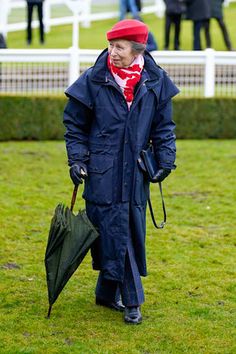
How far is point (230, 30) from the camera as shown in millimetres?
Answer: 23828

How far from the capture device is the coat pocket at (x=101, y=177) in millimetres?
6352

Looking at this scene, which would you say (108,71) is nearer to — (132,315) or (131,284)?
A: (131,284)

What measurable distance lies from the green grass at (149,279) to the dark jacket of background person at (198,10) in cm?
699

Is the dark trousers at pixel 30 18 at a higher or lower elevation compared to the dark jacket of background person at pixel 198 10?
lower

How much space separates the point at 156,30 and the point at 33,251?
15458 millimetres

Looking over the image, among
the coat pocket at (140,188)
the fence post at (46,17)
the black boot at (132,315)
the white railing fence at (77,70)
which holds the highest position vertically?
the coat pocket at (140,188)

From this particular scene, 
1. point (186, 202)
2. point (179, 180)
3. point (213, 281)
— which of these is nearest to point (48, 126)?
point (179, 180)

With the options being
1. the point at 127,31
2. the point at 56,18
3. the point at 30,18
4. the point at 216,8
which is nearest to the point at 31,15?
the point at 30,18

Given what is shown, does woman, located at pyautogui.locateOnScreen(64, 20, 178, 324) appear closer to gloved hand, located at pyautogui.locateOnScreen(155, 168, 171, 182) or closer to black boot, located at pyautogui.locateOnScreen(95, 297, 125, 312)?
gloved hand, located at pyautogui.locateOnScreen(155, 168, 171, 182)

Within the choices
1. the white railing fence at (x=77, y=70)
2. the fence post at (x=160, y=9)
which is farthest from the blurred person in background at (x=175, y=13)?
the fence post at (x=160, y=9)

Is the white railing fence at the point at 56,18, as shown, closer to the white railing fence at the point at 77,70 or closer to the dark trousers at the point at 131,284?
the white railing fence at the point at 77,70

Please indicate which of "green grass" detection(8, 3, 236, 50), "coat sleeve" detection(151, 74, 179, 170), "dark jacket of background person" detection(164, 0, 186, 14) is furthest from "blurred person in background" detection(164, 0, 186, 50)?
"coat sleeve" detection(151, 74, 179, 170)

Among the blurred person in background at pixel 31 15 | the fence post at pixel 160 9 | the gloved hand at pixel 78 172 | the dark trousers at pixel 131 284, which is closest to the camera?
the gloved hand at pixel 78 172

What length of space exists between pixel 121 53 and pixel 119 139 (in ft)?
1.61
